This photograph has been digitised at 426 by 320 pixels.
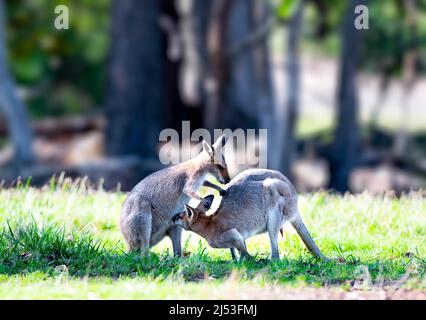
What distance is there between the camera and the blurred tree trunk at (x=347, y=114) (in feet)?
76.2

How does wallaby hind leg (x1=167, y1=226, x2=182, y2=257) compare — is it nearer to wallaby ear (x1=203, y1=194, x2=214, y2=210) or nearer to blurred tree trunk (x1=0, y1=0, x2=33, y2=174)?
wallaby ear (x1=203, y1=194, x2=214, y2=210)

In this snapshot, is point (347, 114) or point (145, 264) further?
point (347, 114)

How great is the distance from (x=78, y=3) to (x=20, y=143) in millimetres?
8616

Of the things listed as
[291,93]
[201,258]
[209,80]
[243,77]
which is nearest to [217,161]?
[201,258]

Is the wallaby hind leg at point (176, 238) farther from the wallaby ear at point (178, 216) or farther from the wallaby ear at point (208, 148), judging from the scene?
the wallaby ear at point (208, 148)

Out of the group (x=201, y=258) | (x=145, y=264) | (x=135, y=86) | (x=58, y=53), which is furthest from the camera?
(x=58, y=53)

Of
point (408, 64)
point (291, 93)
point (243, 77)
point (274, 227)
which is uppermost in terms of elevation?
point (408, 64)

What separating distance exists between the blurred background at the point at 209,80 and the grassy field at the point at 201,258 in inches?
247

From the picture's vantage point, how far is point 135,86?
22359 millimetres

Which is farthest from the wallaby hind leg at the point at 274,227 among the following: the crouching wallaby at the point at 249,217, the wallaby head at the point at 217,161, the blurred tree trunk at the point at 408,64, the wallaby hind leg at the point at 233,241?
the blurred tree trunk at the point at 408,64

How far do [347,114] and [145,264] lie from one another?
1645cm

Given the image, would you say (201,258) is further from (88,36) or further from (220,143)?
(88,36)

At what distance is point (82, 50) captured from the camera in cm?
3344

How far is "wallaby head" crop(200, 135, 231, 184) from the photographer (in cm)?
849
